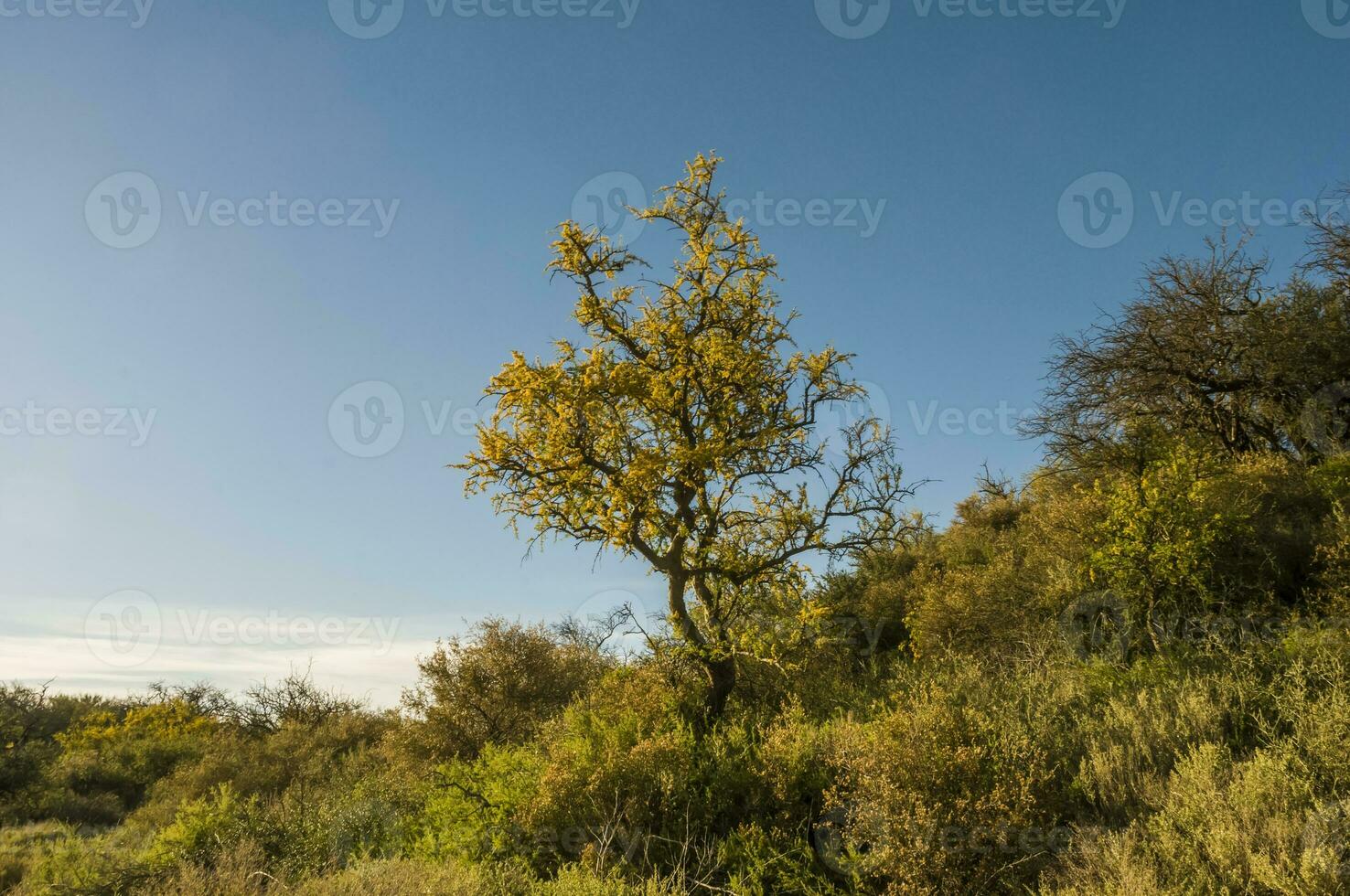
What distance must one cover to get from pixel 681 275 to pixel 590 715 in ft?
25.6

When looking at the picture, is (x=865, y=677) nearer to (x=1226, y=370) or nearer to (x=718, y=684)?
(x=718, y=684)

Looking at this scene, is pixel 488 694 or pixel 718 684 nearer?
pixel 718 684

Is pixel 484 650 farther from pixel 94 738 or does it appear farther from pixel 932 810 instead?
pixel 94 738

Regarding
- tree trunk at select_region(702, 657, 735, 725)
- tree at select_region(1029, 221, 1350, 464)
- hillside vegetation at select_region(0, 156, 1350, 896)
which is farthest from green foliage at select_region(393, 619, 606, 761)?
tree at select_region(1029, 221, 1350, 464)

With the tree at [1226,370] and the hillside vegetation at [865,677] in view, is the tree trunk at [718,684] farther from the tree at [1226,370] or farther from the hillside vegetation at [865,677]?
the tree at [1226,370]

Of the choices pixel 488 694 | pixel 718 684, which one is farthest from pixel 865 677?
pixel 488 694

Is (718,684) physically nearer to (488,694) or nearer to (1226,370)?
(488,694)

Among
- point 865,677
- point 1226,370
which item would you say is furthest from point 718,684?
point 1226,370

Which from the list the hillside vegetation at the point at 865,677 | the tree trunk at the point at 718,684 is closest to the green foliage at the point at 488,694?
the hillside vegetation at the point at 865,677

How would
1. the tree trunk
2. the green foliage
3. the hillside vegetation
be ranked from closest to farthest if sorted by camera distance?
the hillside vegetation < the tree trunk < the green foliage

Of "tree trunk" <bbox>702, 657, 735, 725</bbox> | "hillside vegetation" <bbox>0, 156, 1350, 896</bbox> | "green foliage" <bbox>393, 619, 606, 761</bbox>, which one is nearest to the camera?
"hillside vegetation" <bbox>0, 156, 1350, 896</bbox>

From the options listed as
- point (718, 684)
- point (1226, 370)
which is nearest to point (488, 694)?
point (718, 684)

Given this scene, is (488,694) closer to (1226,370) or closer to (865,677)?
(865,677)

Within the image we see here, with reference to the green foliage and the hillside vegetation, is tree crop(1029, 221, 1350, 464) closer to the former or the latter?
the hillside vegetation
